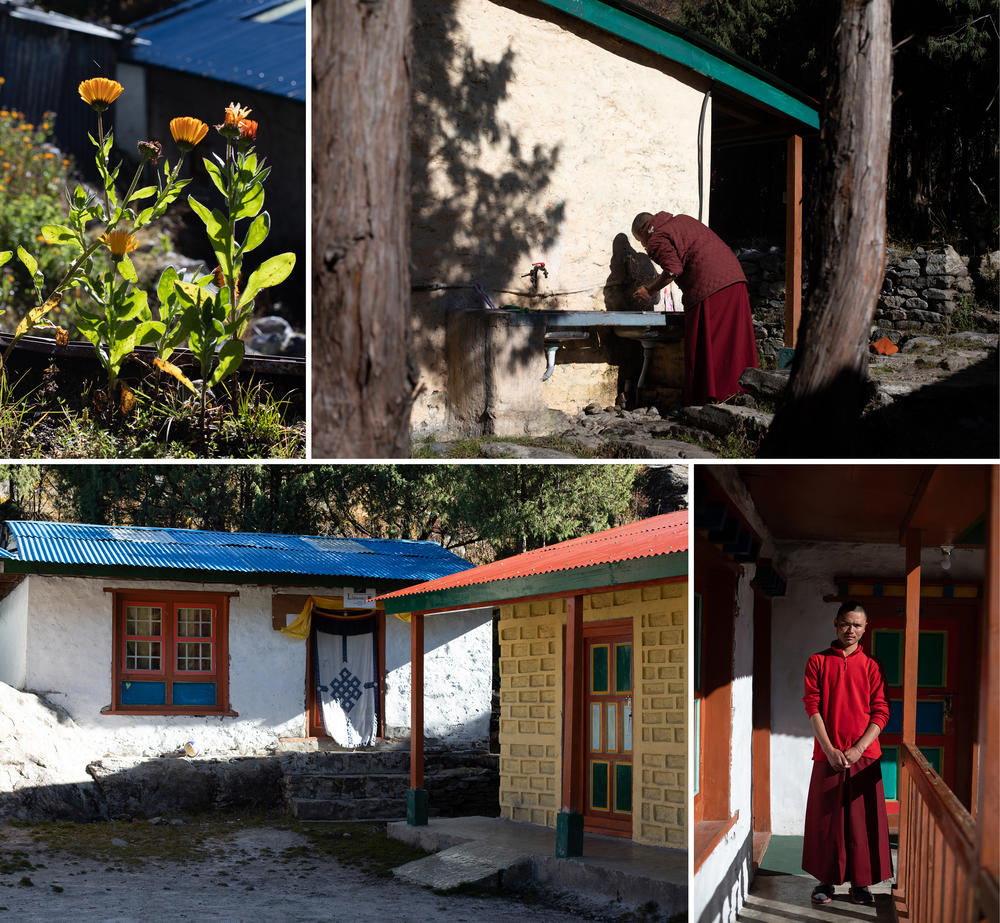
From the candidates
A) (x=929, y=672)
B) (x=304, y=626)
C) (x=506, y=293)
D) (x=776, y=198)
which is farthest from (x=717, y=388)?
(x=304, y=626)

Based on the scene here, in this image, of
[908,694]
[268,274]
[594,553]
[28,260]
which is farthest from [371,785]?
[28,260]

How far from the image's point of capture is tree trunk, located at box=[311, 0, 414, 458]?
470cm

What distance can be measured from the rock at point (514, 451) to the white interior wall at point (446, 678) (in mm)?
7689

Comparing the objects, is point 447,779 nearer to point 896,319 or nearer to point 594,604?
point 594,604

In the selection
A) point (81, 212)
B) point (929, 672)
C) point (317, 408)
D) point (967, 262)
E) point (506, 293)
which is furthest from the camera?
point (967, 262)

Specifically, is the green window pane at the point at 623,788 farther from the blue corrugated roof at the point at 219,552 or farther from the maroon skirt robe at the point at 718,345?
the blue corrugated roof at the point at 219,552

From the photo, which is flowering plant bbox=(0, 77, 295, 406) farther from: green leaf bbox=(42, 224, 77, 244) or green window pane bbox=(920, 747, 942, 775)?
green window pane bbox=(920, 747, 942, 775)

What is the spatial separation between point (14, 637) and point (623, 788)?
7.38 meters

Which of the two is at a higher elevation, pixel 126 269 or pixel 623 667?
pixel 126 269

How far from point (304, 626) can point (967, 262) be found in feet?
28.0

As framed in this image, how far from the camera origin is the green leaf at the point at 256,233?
619 cm

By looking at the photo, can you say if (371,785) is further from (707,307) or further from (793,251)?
(793,251)

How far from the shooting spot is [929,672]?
32.1 ft

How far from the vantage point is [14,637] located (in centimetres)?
1301
